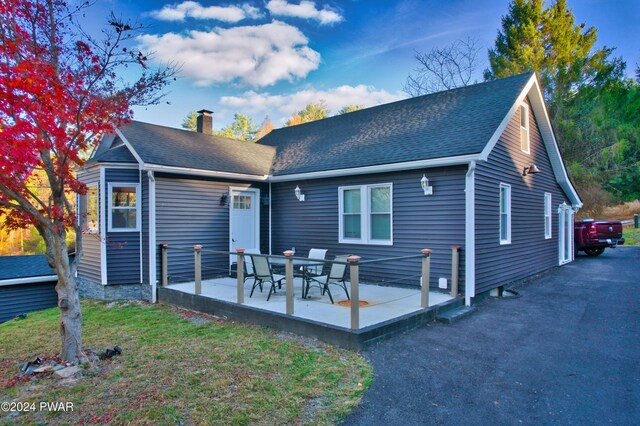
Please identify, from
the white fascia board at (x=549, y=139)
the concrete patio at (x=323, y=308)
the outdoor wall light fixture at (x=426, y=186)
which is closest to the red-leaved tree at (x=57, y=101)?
the concrete patio at (x=323, y=308)

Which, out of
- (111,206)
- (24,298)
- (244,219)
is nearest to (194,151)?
(244,219)

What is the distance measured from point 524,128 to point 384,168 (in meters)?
4.39

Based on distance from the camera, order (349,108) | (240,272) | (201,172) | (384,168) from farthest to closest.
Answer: (349,108), (201,172), (384,168), (240,272)

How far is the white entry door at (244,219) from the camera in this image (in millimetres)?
9914

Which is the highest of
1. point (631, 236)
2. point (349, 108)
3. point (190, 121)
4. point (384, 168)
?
point (349, 108)

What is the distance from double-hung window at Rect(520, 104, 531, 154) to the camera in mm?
9438

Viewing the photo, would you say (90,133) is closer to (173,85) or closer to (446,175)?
(173,85)

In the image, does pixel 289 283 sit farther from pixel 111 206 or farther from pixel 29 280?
pixel 29 280

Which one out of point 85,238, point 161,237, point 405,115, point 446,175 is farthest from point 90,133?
point 405,115

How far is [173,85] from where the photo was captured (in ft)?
19.5

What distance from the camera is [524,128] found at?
9.55 metres

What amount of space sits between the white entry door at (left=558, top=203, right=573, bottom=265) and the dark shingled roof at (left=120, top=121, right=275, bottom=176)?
10162mm

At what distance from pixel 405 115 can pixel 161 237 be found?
702 cm

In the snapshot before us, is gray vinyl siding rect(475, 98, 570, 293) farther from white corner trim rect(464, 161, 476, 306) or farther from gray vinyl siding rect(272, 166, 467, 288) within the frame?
gray vinyl siding rect(272, 166, 467, 288)
